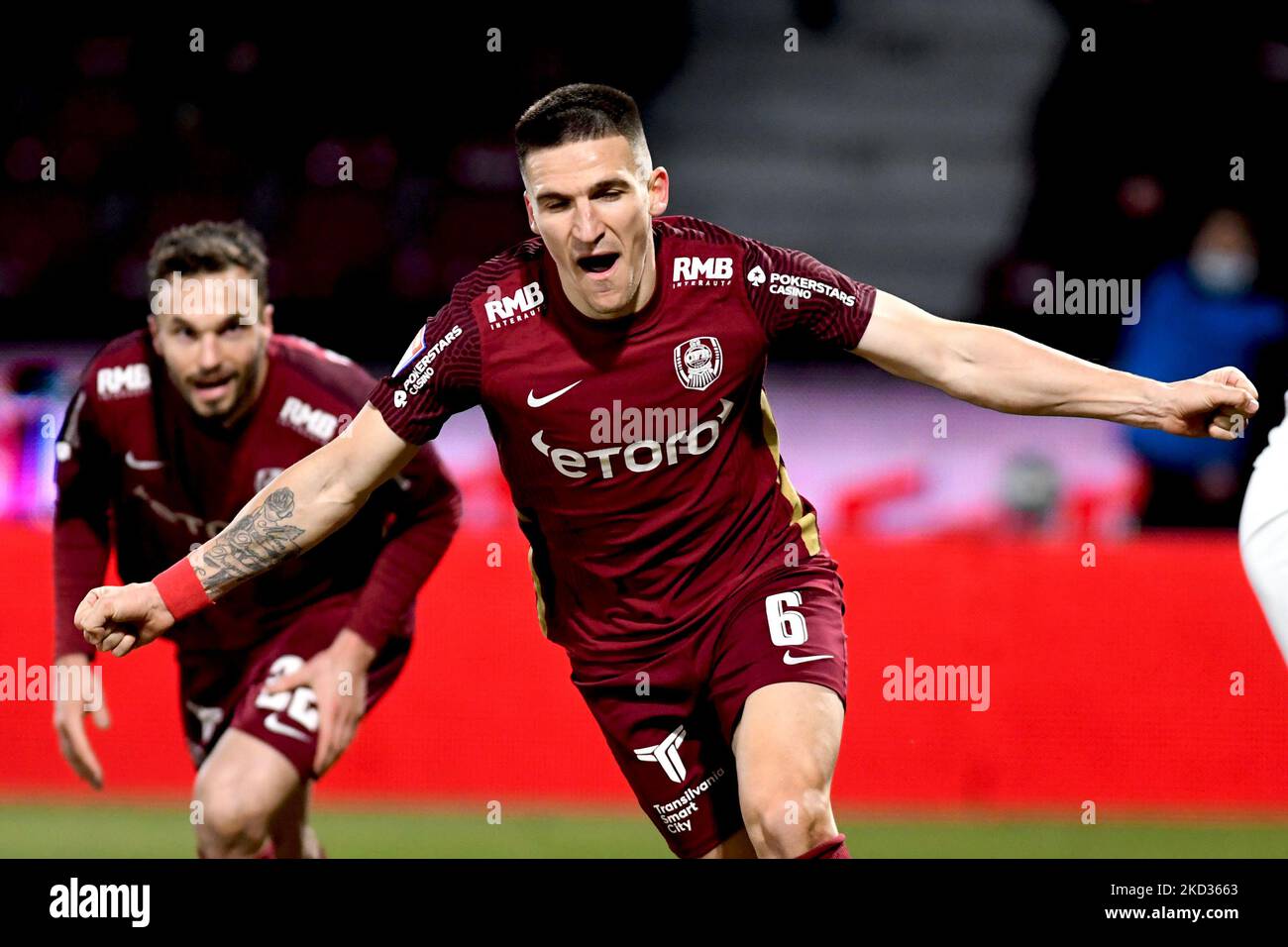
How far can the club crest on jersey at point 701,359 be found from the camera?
3859 mm

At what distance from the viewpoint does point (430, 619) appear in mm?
6977

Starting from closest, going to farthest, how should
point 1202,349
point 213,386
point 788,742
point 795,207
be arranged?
1. point 788,742
2. point 213,386
3. point 1202,349
4. point 795,207

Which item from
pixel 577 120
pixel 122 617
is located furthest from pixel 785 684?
pixel 122 617

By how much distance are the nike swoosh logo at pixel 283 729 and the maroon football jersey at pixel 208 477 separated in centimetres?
38

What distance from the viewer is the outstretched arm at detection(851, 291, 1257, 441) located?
142 inches

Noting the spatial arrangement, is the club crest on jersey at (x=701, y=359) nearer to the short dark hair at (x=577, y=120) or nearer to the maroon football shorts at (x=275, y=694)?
the short dark hair at (x=577, y=120)

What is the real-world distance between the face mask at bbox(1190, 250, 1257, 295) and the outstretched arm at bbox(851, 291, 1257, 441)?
210 inches

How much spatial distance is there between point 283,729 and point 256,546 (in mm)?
1041

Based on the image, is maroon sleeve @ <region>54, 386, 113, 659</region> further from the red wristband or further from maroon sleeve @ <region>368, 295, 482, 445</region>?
maroon sleeve @ <region>368, 295, 482, 445</region>

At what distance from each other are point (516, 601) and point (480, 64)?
4750 mm

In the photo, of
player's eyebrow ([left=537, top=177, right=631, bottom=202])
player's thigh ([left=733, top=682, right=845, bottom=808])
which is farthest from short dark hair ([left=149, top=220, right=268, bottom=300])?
player's thigh ([left=733, top=682, right=845, bottom=808])

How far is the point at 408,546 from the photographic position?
493cm

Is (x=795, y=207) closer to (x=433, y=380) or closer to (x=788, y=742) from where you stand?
(x=433, y=380)

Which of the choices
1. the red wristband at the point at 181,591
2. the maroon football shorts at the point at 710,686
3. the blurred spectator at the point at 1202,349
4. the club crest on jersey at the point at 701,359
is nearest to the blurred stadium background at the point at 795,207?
the blurred spectator at the point at 1202,349
